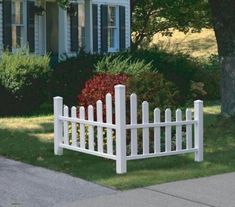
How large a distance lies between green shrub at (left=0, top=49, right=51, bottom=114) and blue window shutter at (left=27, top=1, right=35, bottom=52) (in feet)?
15.7

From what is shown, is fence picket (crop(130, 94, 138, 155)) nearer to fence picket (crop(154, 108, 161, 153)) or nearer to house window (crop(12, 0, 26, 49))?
fence picket (crop(154, 108, 161, 153))

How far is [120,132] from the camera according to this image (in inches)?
337

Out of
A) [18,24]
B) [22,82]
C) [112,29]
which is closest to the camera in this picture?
[22,82]

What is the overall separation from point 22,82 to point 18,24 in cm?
559

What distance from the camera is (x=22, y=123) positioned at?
14.5 meters

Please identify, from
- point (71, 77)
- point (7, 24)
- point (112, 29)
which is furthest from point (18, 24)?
point (112, 29)

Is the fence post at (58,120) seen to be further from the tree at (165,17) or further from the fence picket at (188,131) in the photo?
the tree at (165,17)

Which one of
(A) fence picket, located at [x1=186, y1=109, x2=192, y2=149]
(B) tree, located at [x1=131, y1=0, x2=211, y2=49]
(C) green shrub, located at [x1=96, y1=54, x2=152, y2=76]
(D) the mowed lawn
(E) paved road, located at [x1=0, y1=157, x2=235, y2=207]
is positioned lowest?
(E) paved road, located at [x1=0, y1=157, x2=235, y2=207]

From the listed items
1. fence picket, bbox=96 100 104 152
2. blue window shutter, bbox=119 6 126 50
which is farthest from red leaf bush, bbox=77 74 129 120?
blue window shutter, bbox=119 6 126 50

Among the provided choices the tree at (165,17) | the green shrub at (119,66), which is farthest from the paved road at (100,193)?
the tree at (165,17)

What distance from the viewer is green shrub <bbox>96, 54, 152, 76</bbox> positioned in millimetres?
16312

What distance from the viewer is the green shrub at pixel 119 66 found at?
1631cm

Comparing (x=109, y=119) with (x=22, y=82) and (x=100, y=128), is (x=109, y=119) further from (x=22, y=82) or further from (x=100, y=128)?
(x=22, y=82)

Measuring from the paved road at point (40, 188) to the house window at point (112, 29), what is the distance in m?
16.8
